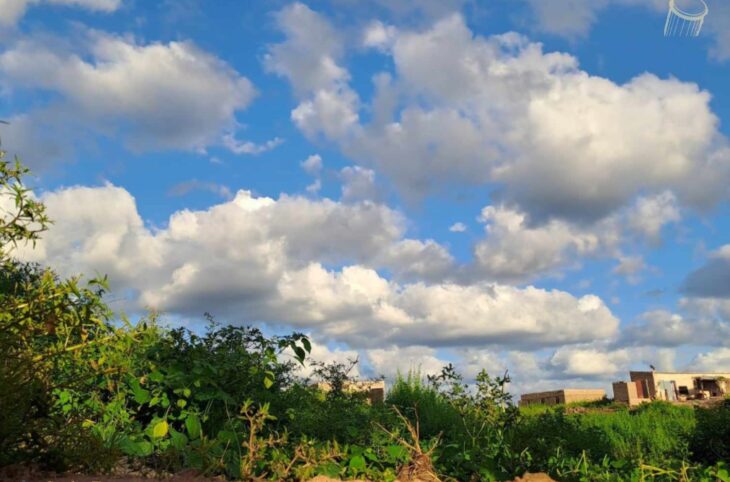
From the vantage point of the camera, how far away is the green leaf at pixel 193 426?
584 cm

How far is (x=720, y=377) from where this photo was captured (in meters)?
20.6

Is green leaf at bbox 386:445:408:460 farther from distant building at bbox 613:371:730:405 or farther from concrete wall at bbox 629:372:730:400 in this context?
concrete wall at bbox 629:372:730:400

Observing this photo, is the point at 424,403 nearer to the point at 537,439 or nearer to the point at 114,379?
the point at 537,439

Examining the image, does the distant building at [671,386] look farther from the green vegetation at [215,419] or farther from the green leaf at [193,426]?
the green leaf at [193,426]

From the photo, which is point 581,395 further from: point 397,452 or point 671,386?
point 397,452

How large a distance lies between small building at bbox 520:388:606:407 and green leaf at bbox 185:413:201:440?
1461cm

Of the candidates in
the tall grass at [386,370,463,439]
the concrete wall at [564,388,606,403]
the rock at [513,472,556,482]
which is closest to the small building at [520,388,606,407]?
the concrete wall at [564,388,606,403]

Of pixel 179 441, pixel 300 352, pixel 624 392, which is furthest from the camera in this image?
pixel 624 392

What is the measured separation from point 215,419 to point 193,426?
71 cm

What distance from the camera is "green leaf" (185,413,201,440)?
5844 mm

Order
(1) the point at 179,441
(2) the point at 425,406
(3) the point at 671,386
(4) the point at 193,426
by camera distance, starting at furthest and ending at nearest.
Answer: (3) the point at 671,386, (2) the point at 425,406, (4) the point at 193,426, (1) the point at 179,441

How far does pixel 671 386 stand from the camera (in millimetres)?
20391

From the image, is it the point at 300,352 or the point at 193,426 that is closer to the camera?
the point at 193,426

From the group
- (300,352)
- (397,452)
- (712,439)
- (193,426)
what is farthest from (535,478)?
(712,439)
